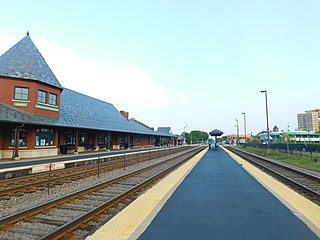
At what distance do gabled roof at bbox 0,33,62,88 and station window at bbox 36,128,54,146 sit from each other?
5.11m

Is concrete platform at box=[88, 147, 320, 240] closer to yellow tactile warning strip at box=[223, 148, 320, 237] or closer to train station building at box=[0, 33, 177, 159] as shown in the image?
yellow tactile warning strip at box=[223, 148, 320, 237]

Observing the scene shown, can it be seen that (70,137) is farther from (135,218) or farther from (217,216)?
(217,216)

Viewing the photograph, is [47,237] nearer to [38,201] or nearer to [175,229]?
[175,229]

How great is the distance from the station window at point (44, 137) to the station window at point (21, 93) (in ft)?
11.3

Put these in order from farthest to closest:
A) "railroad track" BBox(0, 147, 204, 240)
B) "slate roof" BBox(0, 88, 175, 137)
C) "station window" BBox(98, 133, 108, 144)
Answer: "station window" BBox(98, 133, 108, 144), "slate roof" BBox(0, 88, 175, 137), "railroad track" BBox(0, 147, 204, 240)

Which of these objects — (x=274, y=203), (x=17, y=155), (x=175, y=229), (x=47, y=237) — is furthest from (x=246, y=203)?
(x=17, y=155)

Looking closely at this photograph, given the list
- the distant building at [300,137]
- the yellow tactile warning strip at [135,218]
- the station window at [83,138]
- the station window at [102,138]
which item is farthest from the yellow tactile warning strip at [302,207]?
the distant building at [300,137]

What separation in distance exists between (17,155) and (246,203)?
18.5m

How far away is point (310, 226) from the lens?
5.26 m

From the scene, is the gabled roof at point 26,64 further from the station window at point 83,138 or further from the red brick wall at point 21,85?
the station window at point 83,138

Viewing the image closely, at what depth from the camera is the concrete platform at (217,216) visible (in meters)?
4.80

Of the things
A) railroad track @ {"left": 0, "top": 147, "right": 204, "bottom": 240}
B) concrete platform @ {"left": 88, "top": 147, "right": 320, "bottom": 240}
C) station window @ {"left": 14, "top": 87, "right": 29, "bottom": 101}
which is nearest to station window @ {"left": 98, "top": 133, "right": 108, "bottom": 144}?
station window @ {"left": 14, "top": 87, "right": 29, "bottom": 101}

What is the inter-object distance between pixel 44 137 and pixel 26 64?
7855mm

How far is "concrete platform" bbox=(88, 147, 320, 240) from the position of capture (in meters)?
4.80
